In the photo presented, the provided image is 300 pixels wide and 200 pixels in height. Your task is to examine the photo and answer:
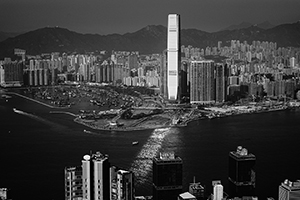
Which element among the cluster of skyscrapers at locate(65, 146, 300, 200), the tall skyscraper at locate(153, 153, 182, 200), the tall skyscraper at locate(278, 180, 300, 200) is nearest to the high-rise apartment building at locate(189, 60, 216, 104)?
the cluster of skyscrapers at locate(65, 146, 300, 200)

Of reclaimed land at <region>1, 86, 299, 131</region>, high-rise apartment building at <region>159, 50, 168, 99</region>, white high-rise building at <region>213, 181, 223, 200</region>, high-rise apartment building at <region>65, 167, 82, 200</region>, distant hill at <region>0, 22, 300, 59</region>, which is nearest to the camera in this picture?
high-rise apartment building at <region>65, 167, 82, 200</region>

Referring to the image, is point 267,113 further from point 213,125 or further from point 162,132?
point 162,132

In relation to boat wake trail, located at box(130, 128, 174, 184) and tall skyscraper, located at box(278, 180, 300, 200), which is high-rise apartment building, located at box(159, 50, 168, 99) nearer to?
boat wake trail, located at box(130, 128, 174, 184)

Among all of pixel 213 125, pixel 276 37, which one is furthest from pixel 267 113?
pixel 276 37

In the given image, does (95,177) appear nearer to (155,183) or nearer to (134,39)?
(155,183)

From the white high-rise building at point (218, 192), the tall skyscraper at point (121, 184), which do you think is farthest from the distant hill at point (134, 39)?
the tall skyscraper at point (121, 184)

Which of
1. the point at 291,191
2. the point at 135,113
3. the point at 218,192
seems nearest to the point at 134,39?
the point at 135,113

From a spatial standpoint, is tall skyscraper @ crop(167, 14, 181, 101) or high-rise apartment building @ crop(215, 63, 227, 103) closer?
tall skyscraper @ crop(167, 14, 181, 101)
